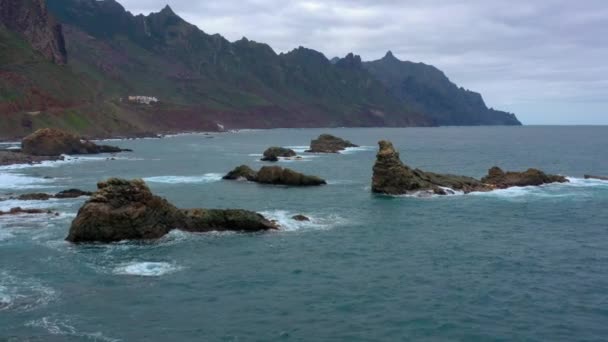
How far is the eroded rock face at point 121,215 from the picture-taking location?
42.0 m

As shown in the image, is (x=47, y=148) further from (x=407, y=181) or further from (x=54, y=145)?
(x=407, y=181)

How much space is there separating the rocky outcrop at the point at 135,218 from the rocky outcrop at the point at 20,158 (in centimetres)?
6656

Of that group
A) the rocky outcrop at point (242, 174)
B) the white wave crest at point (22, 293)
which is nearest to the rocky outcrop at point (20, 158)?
the rocky outcrop at point (242, 174)

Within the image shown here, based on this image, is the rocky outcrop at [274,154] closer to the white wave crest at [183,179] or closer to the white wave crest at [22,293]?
the white wave crest at [183,179]

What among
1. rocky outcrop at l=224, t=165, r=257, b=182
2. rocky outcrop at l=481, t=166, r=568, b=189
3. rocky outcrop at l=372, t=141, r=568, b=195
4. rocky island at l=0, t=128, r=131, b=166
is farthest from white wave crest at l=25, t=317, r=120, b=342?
rocky island at l=0, t=128, r=131, b=166

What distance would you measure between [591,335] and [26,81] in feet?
610

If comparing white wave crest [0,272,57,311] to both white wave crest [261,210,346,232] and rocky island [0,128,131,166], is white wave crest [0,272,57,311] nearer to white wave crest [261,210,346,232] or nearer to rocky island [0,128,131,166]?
white wave crest [261,210,346,232]

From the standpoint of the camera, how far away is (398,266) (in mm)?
36781

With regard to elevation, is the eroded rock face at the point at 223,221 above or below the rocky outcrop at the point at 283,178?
below

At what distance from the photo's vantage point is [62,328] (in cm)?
2614

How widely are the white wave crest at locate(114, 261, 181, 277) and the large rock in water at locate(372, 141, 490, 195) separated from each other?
1394 inches

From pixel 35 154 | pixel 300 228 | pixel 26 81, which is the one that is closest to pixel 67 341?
pixel 300 228

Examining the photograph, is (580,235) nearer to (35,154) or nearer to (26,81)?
(35,154)

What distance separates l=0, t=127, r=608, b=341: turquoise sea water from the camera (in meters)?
26.6
